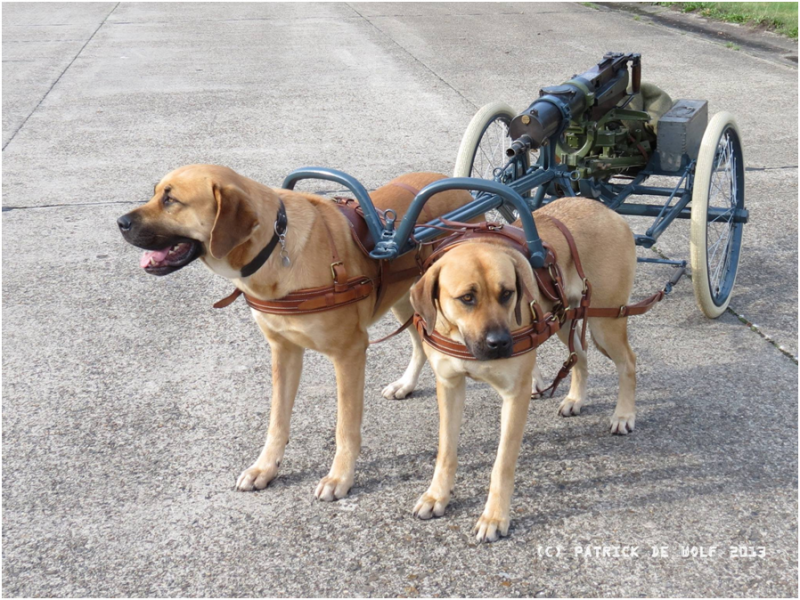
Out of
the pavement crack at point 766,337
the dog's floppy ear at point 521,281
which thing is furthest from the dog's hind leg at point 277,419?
the pavement crack at point 766,337

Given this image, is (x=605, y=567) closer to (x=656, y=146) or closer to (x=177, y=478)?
(x=177, y=478)

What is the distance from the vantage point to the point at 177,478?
3.75 metres

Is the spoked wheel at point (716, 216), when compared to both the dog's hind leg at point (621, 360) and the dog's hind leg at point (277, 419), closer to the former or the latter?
the dog's hind leg at point (621, 360)

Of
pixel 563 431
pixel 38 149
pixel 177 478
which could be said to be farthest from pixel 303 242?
pixel 38 149

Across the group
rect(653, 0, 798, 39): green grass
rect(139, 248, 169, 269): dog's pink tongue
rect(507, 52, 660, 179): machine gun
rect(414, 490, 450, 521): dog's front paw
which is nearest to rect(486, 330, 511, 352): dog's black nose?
rect(414, 490, 450, 521): dog's front paw

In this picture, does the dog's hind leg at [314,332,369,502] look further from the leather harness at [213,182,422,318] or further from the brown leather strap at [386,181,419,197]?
the brown leather strap at [386,181,419,197]

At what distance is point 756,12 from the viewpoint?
47.4 ft

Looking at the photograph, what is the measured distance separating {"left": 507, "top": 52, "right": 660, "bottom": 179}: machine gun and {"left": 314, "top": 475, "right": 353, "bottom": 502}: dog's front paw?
2027 millimetres

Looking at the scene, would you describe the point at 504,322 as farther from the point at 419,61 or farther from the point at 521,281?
the point at 419,61

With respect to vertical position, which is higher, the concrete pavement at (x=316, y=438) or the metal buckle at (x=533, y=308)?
the metal buckle at (x=533, y=308)

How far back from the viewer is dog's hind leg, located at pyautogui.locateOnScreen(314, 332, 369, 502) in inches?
137

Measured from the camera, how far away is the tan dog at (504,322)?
292 cm

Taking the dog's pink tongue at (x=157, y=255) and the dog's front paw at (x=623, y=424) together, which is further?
the dog's front paw at (x=623, y=424)

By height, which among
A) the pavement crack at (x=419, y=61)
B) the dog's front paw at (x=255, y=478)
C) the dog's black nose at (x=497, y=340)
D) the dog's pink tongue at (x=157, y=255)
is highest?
the dog's pink tongue at (x=157, y=255)
